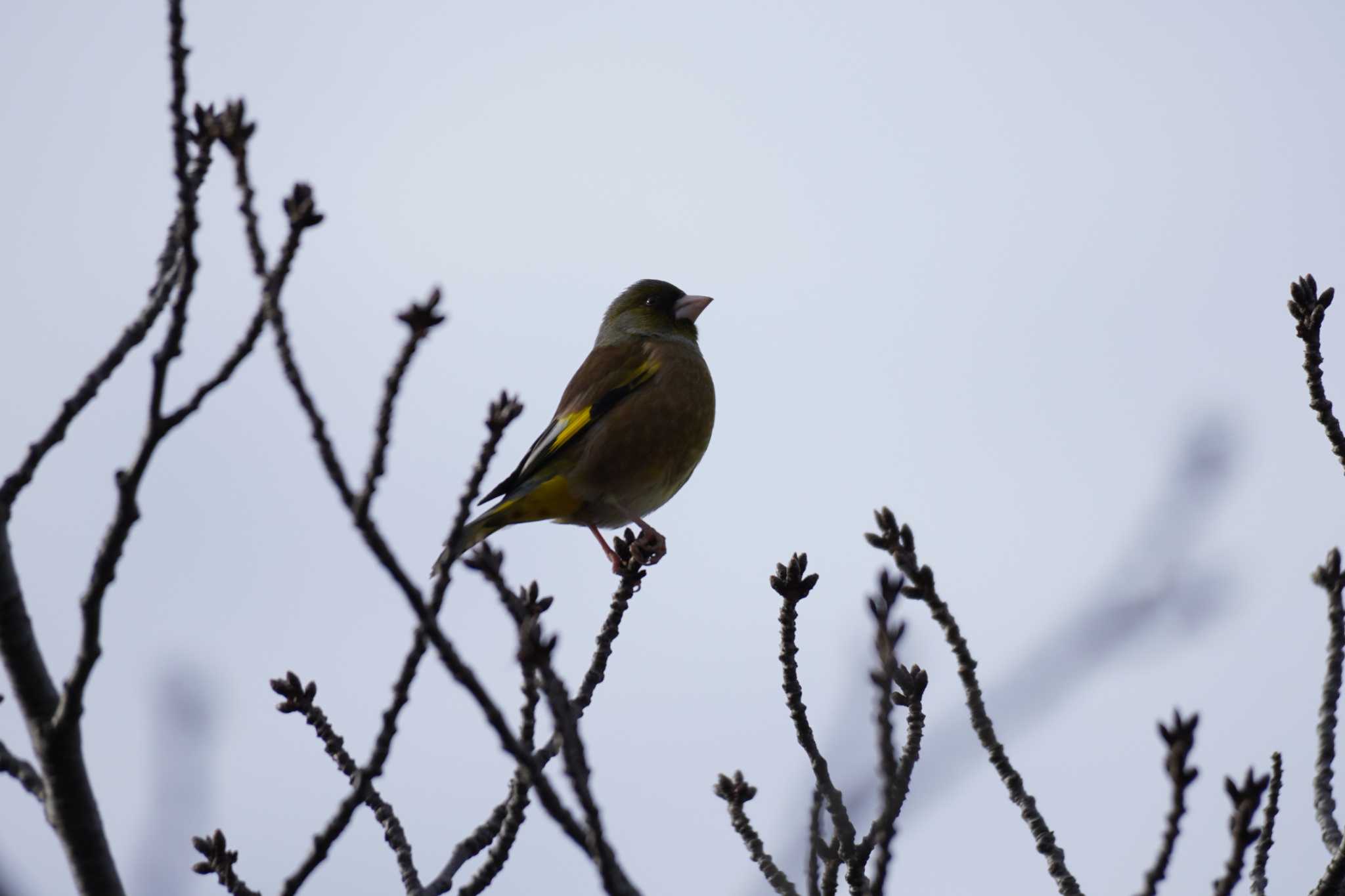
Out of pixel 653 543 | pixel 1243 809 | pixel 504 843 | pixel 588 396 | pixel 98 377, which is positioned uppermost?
pixel 588 396

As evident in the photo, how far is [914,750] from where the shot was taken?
8.30ft

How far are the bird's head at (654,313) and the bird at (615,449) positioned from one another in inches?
23.5

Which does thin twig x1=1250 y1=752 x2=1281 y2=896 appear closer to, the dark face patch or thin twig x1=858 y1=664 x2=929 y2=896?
thin twig x1=858 y1=664 x2=929 y2=896

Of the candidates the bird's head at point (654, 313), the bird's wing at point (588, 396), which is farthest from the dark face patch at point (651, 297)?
the bird's wing at point (588, 396)

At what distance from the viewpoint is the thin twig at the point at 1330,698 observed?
311cm

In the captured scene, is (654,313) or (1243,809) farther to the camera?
(654,313)

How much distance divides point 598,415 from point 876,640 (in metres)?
4.31

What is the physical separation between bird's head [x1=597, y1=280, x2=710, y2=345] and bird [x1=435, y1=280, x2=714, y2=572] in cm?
60

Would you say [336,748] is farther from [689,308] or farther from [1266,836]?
[689,308]

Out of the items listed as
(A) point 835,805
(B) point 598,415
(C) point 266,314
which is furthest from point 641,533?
(C) point 266,314

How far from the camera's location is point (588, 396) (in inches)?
262

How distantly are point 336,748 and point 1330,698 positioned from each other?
94.0 inches

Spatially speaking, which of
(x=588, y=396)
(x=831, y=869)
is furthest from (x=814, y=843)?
(x=588, y=396)

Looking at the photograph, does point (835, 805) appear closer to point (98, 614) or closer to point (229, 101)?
point (98, 614)
